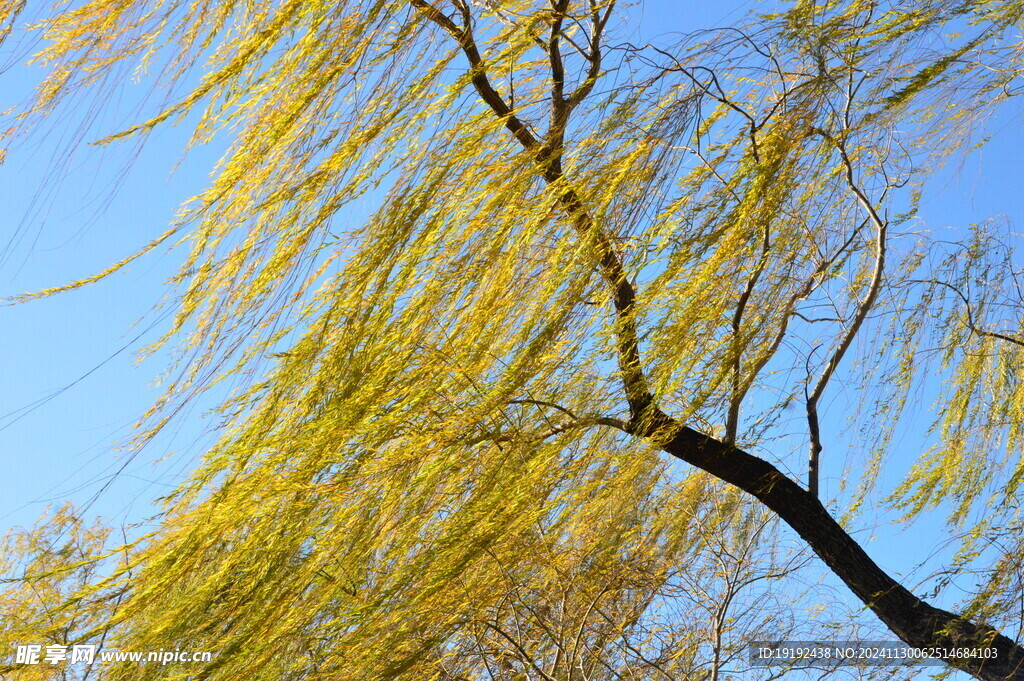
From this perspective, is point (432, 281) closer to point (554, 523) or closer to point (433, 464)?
point (433, 464)

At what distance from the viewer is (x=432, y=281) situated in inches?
88.2

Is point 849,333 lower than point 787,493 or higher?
higher

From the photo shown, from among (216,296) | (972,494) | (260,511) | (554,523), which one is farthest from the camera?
(972,494)

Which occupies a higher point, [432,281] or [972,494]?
[972,494]

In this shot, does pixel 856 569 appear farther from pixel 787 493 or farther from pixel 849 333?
pixel 849 333

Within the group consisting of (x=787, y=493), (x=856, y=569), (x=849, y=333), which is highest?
(x=849, y=333)

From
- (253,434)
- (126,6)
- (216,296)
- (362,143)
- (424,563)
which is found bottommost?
(424,563)

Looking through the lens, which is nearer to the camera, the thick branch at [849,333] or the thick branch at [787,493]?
the thick branch at [787,493]

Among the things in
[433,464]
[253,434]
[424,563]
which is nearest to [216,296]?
[253,434]

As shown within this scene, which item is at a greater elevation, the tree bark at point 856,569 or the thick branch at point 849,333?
the thick branch at point 849,333

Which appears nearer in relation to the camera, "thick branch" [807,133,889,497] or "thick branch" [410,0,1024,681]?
"thick branch" [410,0,1024,681]

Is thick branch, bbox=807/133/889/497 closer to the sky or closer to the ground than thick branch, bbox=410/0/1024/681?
closer to the sky

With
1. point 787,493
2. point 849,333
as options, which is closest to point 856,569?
point 787,493

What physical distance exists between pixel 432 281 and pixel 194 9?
914mm
